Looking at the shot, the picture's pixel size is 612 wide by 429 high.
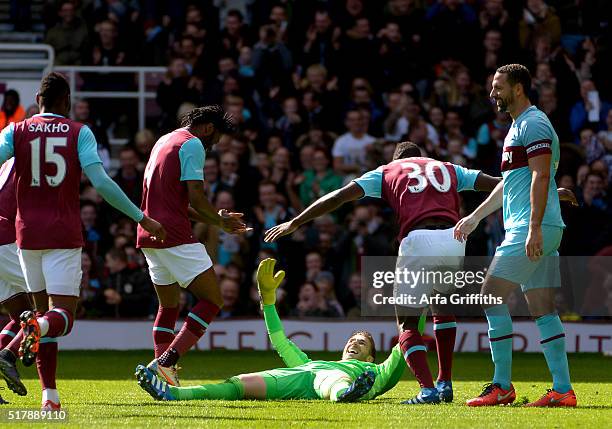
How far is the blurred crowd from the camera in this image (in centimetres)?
1764

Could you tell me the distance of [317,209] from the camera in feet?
33.0

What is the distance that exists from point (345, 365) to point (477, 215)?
1596mm

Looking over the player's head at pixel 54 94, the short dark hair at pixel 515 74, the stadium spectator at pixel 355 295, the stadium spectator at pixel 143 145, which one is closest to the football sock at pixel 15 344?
the player's head at pixel 54 94

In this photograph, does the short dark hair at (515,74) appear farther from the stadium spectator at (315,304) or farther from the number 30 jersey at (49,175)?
the stadium spectator at (315,304)

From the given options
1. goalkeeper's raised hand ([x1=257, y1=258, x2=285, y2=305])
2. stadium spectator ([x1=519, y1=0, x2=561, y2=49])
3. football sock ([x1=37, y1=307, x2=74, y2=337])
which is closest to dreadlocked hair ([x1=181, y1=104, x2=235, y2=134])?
goalkeeper's raised hand ([x1=257, y1=258, x2=285, y2=305])

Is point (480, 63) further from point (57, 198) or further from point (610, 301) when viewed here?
point (57, 198)

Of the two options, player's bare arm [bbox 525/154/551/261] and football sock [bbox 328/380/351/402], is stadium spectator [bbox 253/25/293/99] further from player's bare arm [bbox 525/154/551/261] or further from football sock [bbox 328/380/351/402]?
player's bare arm [bbox 525/154/551/261]

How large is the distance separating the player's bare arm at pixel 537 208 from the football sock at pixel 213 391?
95.1 inches

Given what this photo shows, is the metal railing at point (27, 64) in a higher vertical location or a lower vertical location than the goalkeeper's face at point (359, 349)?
higher

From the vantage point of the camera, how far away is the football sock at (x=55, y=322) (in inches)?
346

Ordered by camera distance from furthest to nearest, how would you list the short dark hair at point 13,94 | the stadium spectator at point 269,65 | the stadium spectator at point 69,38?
the stadium spectator at point 69,38
the stadium spectator at point 269,65
the short dark hair at point 13,94

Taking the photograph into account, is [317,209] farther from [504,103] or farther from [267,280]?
[504,103]

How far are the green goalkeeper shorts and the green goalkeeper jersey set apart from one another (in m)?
0.07

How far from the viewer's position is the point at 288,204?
60.6 feet
